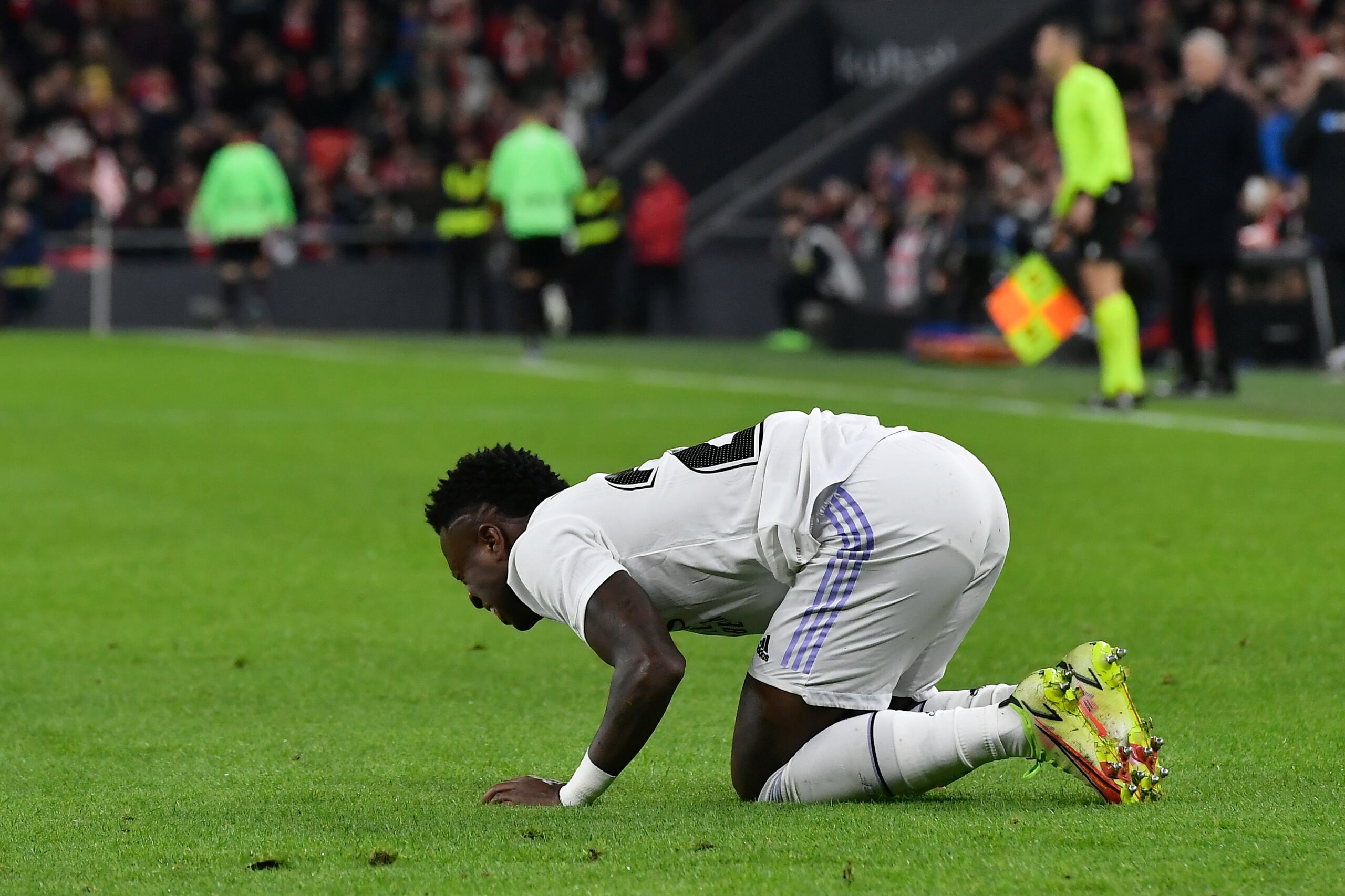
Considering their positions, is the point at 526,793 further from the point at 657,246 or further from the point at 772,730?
Answer: the point at 657,246

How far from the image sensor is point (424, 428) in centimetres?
1400

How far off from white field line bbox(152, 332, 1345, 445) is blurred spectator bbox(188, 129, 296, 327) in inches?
38.9

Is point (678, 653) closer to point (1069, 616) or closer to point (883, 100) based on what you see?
point (1069, 616)

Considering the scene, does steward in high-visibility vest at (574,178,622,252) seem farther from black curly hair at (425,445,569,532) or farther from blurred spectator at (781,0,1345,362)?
black curly hair at (425,445,569,532)

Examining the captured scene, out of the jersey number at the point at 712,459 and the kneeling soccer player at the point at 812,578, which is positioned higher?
the jersey number at the point at 712,459

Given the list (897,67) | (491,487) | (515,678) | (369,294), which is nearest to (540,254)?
(369,294)

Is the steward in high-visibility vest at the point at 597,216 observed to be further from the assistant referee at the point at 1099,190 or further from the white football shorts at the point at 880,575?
the white football shorts at the point at 880,575

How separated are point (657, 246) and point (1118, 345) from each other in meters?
12.4

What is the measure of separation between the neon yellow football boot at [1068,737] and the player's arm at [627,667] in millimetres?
738

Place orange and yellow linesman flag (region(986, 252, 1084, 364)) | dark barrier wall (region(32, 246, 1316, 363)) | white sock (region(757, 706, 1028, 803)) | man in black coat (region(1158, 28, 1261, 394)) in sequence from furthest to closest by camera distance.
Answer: dark barrier wall (region(32, 246, 1316, 363))
orange and yellow linesman flag (region(986, 252, 1084, 364))
man in black coat (region(1158, 28, 1261, 394))
white sock (region(757, 706, 1028, 803))

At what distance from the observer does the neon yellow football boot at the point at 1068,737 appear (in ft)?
14.3

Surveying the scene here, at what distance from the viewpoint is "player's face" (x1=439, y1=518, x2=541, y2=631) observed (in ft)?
15.1

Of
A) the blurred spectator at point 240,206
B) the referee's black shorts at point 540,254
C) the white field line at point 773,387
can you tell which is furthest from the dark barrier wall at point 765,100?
the referee's black shorts at point 540,254

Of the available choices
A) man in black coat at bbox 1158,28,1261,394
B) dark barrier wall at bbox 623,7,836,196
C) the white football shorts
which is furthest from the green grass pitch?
dark barrier wall at bbox 623,7,836,196
